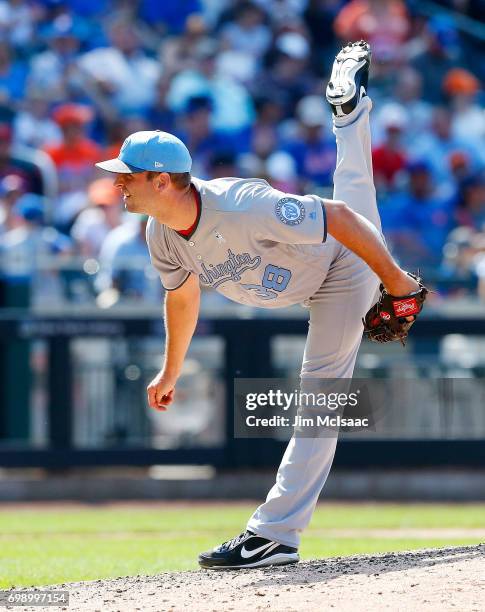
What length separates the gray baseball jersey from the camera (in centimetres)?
491

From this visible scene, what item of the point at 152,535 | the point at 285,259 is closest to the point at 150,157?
the point at 285,259

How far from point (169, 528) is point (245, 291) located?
12.6 feet

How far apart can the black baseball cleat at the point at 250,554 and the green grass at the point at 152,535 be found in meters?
0.84

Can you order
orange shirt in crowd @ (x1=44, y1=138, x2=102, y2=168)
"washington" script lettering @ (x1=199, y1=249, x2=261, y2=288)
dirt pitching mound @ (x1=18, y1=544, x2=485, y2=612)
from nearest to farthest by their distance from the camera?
dirt pitching mound @ (x1=18, y1=544, x2=485, y2=612) → "washington" script lettering @ (x1=199, y1=249, x2=261, y2=288) → orange shirt in crowd @ (x1=44, y1=138, x2=102, y2=168)

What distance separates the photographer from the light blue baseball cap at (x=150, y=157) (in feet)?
16.4

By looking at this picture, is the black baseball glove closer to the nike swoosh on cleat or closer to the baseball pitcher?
the baseball pitcher

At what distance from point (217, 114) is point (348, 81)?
783 cm

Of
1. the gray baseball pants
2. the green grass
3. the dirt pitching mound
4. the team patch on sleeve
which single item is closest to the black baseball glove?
the gray baseball pants

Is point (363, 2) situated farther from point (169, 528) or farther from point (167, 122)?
point (169, 528)

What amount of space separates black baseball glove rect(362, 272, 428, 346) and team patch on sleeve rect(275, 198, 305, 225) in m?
0.51

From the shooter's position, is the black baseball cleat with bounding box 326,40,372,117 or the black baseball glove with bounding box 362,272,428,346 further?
the black baseball cleat with bounding box 326,40,372,117

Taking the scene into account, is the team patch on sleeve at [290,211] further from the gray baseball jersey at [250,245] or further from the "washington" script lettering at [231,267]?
the "washington" script lettering at [231,267]

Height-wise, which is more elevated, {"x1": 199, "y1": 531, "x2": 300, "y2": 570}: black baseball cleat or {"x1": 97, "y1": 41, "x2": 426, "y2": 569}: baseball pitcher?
{"x1": 97, "y1": 41, "x2": 426, "y2": 569}: baseball pitcher

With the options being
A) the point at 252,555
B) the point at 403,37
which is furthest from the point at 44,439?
the point at 403,37
